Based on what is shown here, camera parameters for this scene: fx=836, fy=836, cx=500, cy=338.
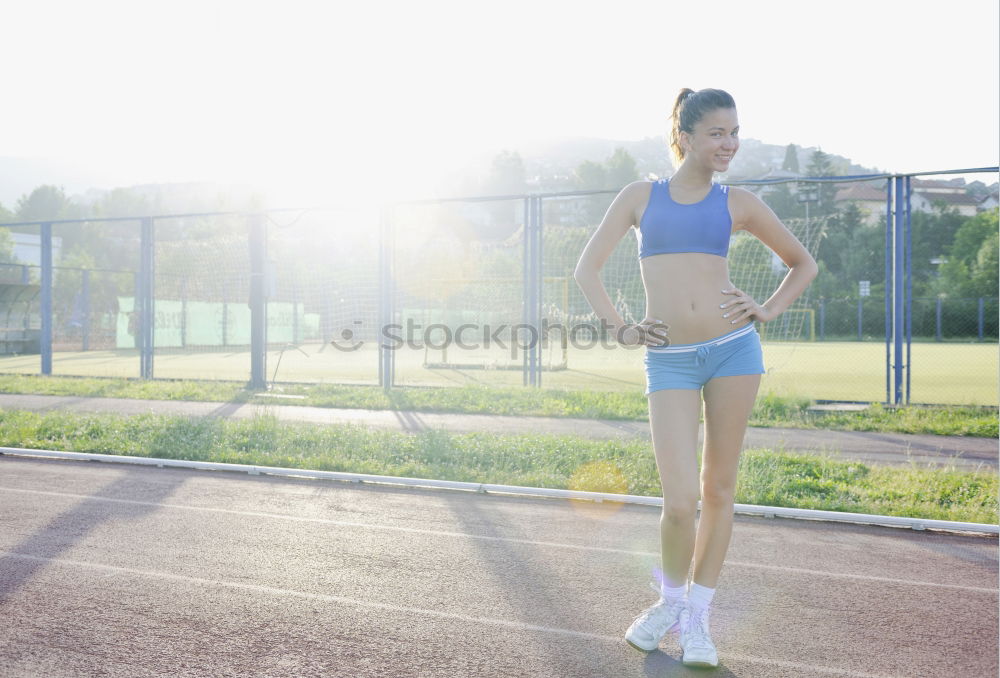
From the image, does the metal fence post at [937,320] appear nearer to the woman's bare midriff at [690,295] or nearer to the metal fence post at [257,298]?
the metal fence post at [257,298]

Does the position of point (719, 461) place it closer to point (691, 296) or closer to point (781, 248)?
point (691, 296)

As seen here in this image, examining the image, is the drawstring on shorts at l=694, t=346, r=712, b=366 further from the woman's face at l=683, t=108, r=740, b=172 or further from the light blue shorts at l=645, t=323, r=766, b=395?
the woman's face at l=683, t=108, r=740, b=172

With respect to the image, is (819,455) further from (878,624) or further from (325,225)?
(325,225)

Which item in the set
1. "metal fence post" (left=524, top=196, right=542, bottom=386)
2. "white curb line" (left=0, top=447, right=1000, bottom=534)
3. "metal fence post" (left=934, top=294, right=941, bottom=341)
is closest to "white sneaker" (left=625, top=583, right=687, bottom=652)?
"white curb line" (left=0, top=447, right=1000, bottom=534)

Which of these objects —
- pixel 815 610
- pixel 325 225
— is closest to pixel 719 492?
pixel 815 610

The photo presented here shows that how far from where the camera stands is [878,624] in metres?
3.63

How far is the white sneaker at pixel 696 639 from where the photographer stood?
10.1ft

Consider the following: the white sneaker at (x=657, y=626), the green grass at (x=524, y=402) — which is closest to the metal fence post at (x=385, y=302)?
the green grass at (x=524, y=402)

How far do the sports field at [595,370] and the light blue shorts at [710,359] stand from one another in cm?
872

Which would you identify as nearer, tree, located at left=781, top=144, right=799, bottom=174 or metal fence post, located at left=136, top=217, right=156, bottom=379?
metal fence post, located at left=136, top=217, right=156, bottom=379

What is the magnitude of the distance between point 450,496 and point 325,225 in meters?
11.0

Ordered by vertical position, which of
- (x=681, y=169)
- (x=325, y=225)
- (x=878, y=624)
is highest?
(x=325, y=225)

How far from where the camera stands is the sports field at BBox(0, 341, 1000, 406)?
14633mm

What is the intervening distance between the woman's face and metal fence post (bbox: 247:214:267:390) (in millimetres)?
10900
